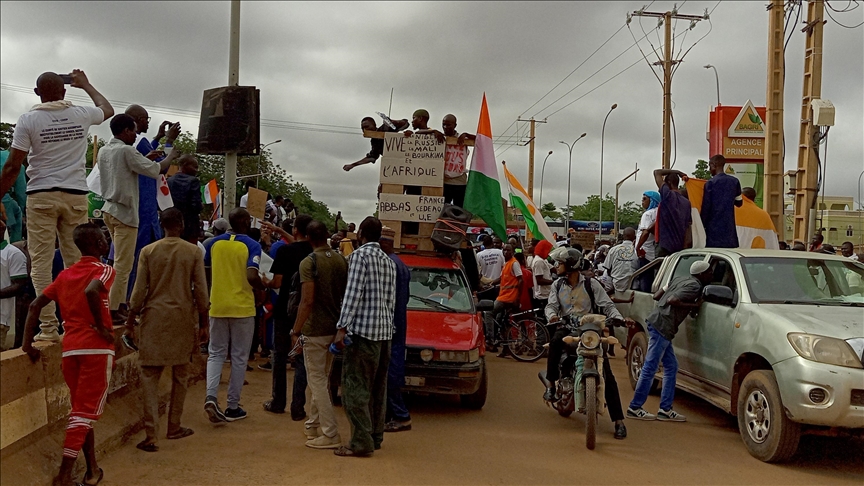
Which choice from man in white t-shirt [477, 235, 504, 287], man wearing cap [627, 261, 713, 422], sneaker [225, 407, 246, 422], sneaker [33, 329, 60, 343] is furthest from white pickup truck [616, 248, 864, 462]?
sneaker [33, 329, 60, 343]

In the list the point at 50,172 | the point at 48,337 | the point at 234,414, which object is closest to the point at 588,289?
the point at 234,414

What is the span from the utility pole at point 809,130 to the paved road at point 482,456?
993 centimetres

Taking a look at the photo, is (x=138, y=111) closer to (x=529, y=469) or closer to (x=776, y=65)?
(x=529, y=469)

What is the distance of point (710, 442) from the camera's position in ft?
24.0

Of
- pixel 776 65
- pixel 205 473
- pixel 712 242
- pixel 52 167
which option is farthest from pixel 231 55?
pixel 776 65

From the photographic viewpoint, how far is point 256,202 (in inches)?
388

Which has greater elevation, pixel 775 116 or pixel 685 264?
pixel 775 116

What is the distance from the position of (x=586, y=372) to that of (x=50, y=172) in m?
5.18

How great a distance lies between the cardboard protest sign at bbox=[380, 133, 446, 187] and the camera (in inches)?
379

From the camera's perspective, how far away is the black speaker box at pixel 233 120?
29.5 feet

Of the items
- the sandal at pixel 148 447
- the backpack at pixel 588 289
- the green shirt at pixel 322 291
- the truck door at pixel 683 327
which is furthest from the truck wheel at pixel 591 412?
the sandal at pixel 148 447

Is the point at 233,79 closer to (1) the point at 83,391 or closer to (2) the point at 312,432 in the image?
(2) the point at 312,432

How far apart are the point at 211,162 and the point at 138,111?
52.8 meters

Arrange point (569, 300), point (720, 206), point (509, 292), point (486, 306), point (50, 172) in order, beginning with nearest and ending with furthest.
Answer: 1. point (50, 172)
2. point (569, 300)
3. point (486, 306)
4. point (720, 206)
5. point (509, 292)
